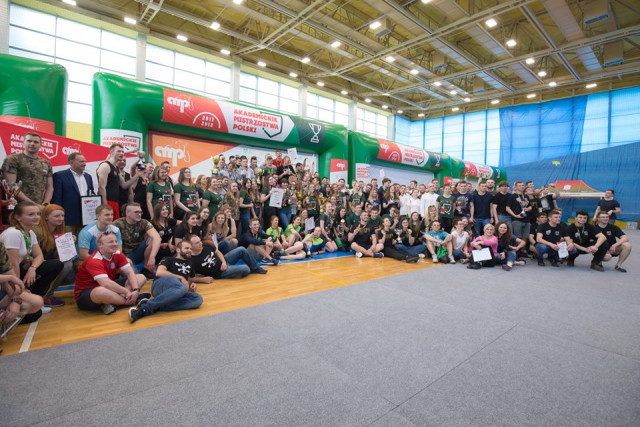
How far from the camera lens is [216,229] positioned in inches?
186

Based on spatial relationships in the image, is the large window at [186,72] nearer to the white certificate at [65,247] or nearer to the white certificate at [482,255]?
the white certificate at [65,247]

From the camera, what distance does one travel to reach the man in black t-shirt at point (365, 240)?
20.1 ft

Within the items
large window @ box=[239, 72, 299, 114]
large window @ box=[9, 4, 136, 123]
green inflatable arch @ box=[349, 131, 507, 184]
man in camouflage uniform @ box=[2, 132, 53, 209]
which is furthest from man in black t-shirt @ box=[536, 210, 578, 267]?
large window @ box=[239, 72, 299, 114]

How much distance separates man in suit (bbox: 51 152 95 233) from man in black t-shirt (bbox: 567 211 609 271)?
7.44m

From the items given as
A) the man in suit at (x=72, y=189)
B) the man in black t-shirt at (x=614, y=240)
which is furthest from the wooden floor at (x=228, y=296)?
the man in black t-shirt at (x=614, y=240)

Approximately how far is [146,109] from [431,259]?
21.3ft

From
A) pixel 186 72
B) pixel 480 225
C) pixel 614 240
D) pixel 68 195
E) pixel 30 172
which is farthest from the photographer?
pixel 186 72

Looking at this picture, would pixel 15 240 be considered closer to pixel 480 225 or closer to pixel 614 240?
pixel 480 225

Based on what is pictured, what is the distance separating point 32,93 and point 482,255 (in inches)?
329

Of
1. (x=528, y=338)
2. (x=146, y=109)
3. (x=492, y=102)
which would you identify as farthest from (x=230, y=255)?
(x=492, y=102)

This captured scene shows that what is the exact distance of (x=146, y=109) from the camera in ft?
20.9

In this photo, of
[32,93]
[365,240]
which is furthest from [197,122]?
[365,240]

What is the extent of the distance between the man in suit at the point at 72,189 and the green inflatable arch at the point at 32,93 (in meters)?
2.85

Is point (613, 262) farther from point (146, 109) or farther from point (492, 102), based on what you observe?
point (492, 102)
